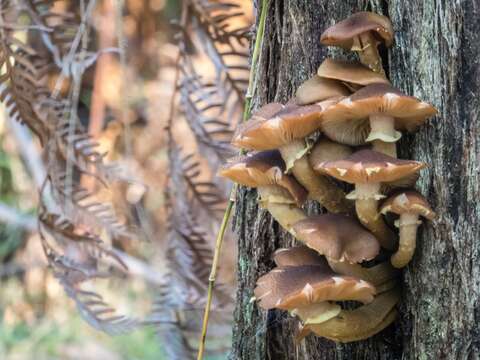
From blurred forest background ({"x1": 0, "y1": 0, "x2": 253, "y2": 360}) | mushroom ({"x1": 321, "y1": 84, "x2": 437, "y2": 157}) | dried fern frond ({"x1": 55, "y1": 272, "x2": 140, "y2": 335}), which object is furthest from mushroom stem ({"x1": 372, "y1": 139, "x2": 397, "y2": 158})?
dried fern frond ({"x1": 55, "y1": 272, "x2": 140, "y2": 335})

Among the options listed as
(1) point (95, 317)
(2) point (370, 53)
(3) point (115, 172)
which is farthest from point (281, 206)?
(3) point (115, 172)

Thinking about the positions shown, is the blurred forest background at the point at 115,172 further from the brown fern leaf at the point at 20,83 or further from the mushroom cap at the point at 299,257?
the mushroom cap at the point at 299,257

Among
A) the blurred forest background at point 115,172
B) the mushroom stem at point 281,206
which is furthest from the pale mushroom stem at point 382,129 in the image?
the blurred forest background at point 115,172

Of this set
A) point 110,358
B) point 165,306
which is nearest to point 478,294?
point 165,306

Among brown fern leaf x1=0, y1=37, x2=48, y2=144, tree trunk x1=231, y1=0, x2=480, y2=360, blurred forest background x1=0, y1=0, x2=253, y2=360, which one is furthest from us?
blurred forest background x1=0, y1=0, x2=253, y2=360

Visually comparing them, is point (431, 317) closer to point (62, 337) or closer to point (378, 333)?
point (378, 333)

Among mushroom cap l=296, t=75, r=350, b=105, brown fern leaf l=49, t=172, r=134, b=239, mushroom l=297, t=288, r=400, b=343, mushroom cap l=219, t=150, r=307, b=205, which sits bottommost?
brown fern leaf l=49, t=172, r=134, b=239

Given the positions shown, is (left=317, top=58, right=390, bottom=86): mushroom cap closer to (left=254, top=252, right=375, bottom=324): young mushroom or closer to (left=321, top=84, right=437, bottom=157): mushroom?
(left=321, top=84, right=437, bottom=157): mushroom

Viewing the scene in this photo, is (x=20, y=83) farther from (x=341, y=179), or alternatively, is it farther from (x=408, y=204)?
(x=408, y=204)
